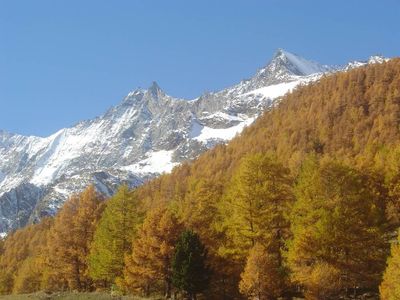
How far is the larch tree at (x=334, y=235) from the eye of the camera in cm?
4278

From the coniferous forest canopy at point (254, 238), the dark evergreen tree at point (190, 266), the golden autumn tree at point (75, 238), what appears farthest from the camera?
the golden autumn tree at point (75, 238)

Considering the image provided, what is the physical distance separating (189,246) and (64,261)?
72.7ft

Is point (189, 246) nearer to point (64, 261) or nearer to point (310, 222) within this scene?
point (310, 222)

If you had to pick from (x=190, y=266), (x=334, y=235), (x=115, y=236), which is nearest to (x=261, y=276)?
(x=190, y=266)

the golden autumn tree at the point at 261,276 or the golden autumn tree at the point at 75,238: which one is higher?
the golden autumn tree at the point at 75,238

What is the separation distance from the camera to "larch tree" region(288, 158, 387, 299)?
42781mm

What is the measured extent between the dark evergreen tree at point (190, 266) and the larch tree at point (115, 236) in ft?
29.9

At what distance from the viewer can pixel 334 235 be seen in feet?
143

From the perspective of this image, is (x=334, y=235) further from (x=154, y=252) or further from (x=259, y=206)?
(x=154, y=252)

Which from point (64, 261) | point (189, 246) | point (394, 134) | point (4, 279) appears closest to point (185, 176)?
point (394, 134)

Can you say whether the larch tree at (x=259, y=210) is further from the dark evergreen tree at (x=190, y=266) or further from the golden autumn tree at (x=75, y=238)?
the golden autumn tree at (x=75, y=238)

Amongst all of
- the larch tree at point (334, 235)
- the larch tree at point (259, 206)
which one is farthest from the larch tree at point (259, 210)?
the larch tree at point (334, 235)

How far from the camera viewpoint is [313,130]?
6845 inches

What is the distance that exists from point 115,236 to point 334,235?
23701 millimetres
